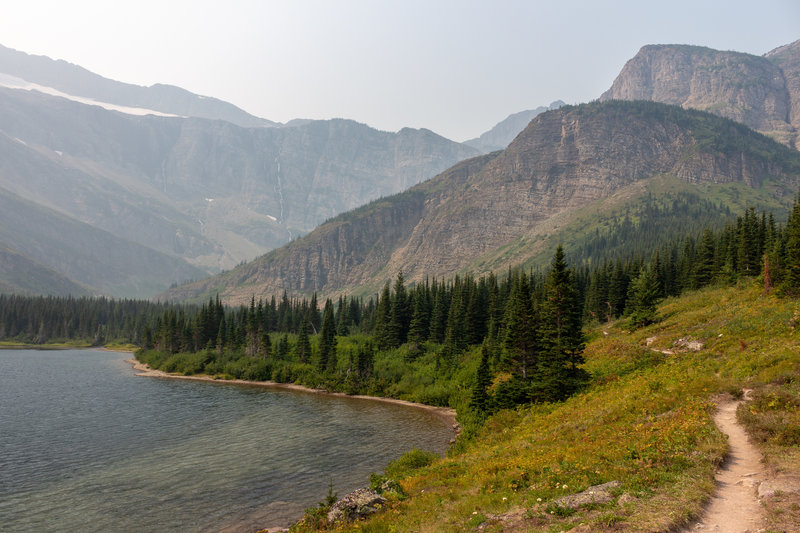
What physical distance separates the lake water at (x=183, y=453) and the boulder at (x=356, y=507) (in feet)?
25.9

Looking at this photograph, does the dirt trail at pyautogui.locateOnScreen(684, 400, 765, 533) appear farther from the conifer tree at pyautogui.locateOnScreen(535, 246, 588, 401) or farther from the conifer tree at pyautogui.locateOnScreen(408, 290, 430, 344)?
the conifer tree at pyautogui.locateOnScreen(408, 290, 430, 344)

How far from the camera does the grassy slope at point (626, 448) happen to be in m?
14.9

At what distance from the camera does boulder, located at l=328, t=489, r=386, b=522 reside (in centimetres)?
2156

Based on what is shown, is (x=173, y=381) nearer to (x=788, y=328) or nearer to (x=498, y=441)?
(x=498, y=441)

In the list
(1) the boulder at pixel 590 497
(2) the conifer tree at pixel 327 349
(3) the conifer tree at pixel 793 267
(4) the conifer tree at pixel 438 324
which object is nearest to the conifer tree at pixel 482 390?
(1) the boulder at pixel 590 497

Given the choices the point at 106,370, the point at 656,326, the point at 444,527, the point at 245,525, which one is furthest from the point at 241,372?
the point at 444,527

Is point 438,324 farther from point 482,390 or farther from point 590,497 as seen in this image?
point 590,497

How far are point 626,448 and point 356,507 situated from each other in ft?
45.0

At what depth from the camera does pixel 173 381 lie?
97812mm

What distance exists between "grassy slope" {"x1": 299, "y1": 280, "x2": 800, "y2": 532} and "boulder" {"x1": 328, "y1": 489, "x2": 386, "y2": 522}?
1148 mm

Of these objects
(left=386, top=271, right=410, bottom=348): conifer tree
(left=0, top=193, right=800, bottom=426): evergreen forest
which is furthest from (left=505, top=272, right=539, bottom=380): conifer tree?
(left=386, top=271, right=410, bottom=348): conifer tree

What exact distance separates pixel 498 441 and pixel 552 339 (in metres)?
11.8

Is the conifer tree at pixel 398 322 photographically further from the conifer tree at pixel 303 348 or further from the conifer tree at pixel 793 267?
the conifer tree at pixel 793 267

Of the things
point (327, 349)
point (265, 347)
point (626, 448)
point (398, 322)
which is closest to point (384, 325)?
point (398, 322)
